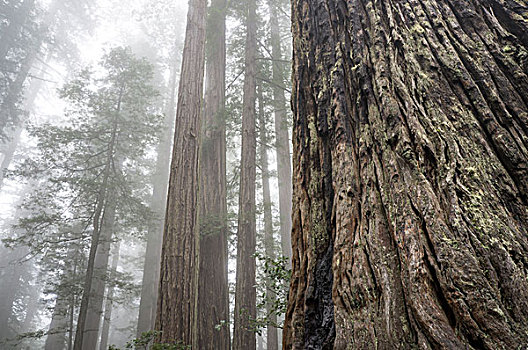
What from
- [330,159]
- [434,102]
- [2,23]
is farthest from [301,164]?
[2,23]

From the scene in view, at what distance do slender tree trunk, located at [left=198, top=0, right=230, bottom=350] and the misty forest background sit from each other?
39 millimetres

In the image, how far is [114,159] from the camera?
10.7 meters

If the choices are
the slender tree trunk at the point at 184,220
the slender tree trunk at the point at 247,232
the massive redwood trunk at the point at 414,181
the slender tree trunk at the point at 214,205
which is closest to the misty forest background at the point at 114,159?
the slender tree trunk at the point at 214,205

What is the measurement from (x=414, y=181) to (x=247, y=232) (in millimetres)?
5869

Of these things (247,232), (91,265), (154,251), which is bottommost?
(91,265)

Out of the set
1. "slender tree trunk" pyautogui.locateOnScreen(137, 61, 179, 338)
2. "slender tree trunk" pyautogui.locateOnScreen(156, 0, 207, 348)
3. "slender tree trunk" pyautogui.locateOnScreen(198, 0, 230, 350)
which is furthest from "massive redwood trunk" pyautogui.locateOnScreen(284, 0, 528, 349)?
"slender tree trunk" pyautogui.locateOnScreen(137, 61, 179, 338)

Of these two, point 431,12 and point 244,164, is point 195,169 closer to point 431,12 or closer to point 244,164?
point 244,164

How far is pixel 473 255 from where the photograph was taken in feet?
2.99

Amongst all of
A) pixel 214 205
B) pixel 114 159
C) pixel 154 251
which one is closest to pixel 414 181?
pixel 214 205

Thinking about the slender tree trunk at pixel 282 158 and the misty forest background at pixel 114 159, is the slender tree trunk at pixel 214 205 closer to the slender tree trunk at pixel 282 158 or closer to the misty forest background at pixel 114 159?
the misty forest background at pixel 114 159

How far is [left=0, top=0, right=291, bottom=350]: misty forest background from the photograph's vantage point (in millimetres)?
8789

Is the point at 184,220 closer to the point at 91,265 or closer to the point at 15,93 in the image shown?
the point at 91,265

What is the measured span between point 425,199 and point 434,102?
0.42m

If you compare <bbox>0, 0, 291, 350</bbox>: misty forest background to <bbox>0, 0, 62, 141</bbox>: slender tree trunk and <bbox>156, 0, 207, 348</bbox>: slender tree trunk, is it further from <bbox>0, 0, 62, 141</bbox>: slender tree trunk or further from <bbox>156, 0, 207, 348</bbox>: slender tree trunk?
<bbox>156, 0, 207, 348</bbox>: slender tree trunk
